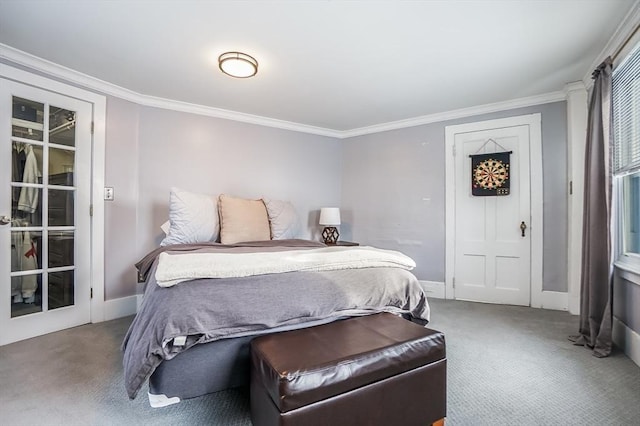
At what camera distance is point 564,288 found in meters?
3.05

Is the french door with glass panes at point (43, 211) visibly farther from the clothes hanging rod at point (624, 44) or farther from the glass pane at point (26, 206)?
the clothes hanging rod at point (624, 44)

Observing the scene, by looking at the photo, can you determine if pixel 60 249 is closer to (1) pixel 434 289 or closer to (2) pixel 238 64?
(2) pixel 238 64

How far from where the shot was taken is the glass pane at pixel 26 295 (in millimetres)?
2309

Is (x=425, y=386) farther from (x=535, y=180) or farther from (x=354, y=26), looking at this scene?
(x=535, y=180)

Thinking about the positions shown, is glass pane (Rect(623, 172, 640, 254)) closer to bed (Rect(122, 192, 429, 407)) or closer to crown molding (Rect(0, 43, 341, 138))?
bed (Rect(122, 192, 429, 407))

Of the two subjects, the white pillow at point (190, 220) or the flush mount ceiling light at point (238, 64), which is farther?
the white pillow at point (190, 220)

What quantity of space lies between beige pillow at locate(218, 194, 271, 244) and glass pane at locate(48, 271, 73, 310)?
1342 mm

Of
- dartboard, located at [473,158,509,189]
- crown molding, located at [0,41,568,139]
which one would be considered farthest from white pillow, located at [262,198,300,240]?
dartboard, located at [473,158,509,189]

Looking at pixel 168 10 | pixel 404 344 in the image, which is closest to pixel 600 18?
pixel 404 344


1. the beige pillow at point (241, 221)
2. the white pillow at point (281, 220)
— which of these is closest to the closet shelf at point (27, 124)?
the beige pillow at point (241, 221)

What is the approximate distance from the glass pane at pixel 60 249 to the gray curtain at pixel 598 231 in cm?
412

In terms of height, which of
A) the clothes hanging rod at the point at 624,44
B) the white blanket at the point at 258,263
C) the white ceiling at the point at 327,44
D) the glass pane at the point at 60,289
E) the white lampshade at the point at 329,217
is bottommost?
the glass pane at the point at 60,289

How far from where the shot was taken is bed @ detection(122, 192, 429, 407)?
1.28 meters

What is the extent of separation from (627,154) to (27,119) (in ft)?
14.7
